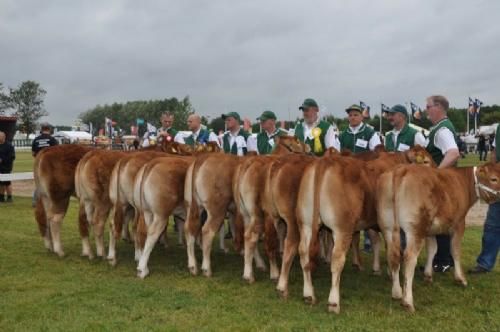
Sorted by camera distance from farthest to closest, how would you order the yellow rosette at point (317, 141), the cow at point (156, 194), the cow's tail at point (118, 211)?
the yellow rosette at point (317, 141) < the cow's tail at point (118, 211) < the cow at point (156, 194)

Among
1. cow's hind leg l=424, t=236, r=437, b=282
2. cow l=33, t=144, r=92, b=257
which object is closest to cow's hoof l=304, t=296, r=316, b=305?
cow's hind leg l=424, t=236, r=437, b=282

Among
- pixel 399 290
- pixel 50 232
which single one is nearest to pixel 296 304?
pixel 399 290

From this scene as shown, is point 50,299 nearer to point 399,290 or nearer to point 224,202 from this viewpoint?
point 224,202

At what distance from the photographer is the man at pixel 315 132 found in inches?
355

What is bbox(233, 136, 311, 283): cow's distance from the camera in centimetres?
707

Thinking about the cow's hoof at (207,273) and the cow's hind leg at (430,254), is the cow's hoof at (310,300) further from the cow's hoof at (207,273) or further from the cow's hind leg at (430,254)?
the cow's hind leg at (430,254)

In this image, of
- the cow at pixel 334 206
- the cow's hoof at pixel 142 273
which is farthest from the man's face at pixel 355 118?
the cow's hoof at pixel 142 273

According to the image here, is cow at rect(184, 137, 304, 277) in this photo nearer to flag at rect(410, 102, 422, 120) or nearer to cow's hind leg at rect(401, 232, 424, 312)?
cow's hind leg at rect(401, 232, 424, 312)

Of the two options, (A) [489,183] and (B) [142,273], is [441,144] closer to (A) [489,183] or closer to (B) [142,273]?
(A) [489,183]

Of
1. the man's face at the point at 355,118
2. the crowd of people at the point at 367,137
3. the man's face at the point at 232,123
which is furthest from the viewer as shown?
the man's face at the point at 232,123

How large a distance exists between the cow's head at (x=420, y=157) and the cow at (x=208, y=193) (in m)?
2.44

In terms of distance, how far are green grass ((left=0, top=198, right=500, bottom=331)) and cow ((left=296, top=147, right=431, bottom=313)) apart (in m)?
0.56

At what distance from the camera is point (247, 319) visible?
5.71 m

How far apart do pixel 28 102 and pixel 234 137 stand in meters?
78.5
